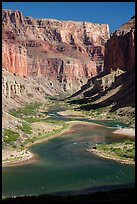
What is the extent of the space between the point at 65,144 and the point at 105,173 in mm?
20965

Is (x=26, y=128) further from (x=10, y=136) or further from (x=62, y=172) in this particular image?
(x=62, y=172)

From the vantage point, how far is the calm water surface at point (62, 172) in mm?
39469

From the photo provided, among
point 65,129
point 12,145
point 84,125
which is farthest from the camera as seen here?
point 84,125

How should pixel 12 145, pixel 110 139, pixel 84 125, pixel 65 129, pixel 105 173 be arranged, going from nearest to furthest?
pixel 105 173 → pixel 12 145 → pixel 110 139 → pixel 65 129 → pixel 84 125

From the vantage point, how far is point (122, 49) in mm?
184375

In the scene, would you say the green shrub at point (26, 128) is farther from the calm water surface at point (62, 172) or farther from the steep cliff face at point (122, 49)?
the steep cliff face at point (122, 49)

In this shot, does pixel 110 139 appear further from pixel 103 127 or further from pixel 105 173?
pixel 105 173

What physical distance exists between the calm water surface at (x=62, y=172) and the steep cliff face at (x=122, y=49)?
392 feet

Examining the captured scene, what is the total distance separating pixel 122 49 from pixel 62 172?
145993 millimetres

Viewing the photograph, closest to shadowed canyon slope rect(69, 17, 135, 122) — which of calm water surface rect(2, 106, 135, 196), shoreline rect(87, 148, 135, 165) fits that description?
shoreline rect(87, 148, 135, 165)

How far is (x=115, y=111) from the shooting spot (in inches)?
4658

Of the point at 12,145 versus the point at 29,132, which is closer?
the point at 12,145

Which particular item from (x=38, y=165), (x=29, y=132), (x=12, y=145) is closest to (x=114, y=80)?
(x=29, y=132)

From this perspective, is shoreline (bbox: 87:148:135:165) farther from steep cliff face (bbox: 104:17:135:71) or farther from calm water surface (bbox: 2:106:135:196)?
steep cliff face (bbox: 104:17:135:71)
